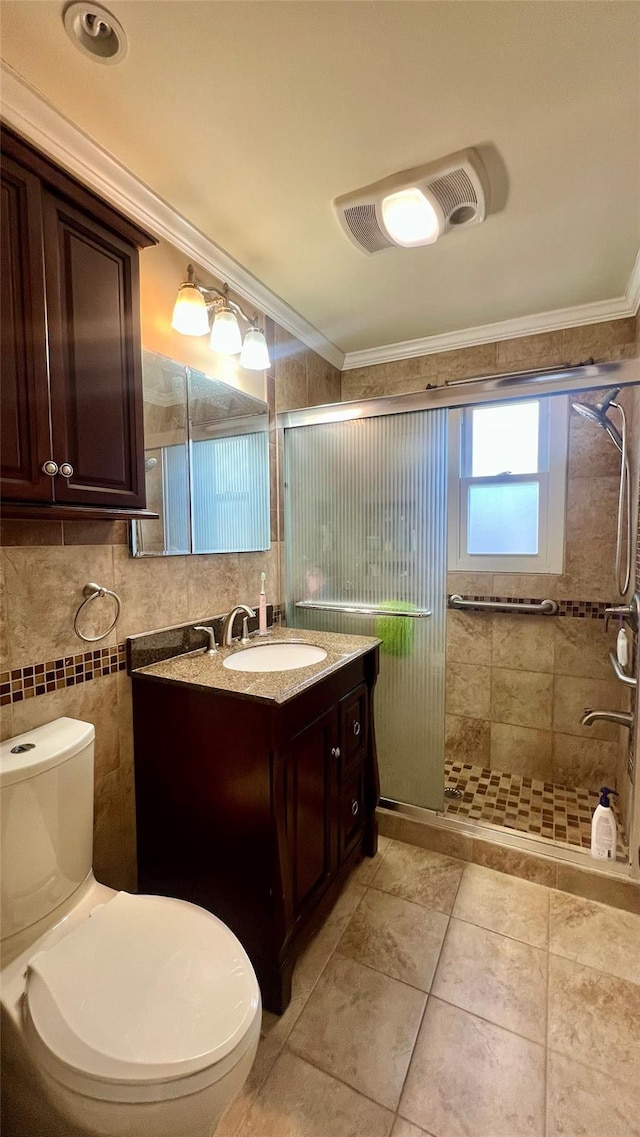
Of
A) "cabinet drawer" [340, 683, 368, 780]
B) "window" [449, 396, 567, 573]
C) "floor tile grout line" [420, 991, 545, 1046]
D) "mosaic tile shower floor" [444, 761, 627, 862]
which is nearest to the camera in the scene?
"floor tile grout line" [420, 991, 545, 1046]

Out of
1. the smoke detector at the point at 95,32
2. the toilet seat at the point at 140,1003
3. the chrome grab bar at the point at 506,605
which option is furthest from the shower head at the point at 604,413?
the toilet seat at the point at 140,1003

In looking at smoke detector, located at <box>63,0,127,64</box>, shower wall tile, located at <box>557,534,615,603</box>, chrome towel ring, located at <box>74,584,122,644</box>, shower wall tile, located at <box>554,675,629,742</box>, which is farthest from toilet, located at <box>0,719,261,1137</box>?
shower wall tile, located at <box>557,534,615,603</box>

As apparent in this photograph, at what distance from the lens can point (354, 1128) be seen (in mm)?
997

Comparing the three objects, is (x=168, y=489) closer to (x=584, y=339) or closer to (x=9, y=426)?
(x=9, y=426)

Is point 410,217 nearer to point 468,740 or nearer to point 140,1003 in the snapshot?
point 140,1003

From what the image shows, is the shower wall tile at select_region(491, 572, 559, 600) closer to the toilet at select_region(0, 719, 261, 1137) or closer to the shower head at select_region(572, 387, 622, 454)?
the shower head at select_region(572, 387, 622, 454)

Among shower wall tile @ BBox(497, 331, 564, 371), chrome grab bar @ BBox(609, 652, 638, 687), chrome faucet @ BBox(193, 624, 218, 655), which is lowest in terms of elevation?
chrome grab bar @ BBox(609, 652, 638, 687)

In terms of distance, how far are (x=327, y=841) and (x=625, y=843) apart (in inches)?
49.0

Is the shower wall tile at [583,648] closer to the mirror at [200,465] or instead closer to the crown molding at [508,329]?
the crown molding at [508,329]

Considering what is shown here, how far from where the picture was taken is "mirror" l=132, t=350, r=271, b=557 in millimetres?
1438

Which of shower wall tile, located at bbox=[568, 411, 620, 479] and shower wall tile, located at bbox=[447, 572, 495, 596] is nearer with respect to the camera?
shower wall tile, located at bbox=[568, 411, 620, 479]

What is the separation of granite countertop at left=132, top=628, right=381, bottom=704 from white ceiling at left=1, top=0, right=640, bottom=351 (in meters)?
1.46

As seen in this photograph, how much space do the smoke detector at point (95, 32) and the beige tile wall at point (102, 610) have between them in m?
1.04

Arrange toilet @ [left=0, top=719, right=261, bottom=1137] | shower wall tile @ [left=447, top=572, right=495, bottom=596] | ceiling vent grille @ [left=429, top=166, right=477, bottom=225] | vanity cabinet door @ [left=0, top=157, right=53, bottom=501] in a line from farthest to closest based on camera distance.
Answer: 1. shower wall tile @ [left=447, top=572, right=495, bottom=596]
2. ceiling vent grille @ [left=429, top=166, right=477, bottom=225]
3. vanity cabinet door @ [left=0, top=157, right=53, bottom=501]
4. toilet @ [left=0, top=719, right=261, bottom=1137]
